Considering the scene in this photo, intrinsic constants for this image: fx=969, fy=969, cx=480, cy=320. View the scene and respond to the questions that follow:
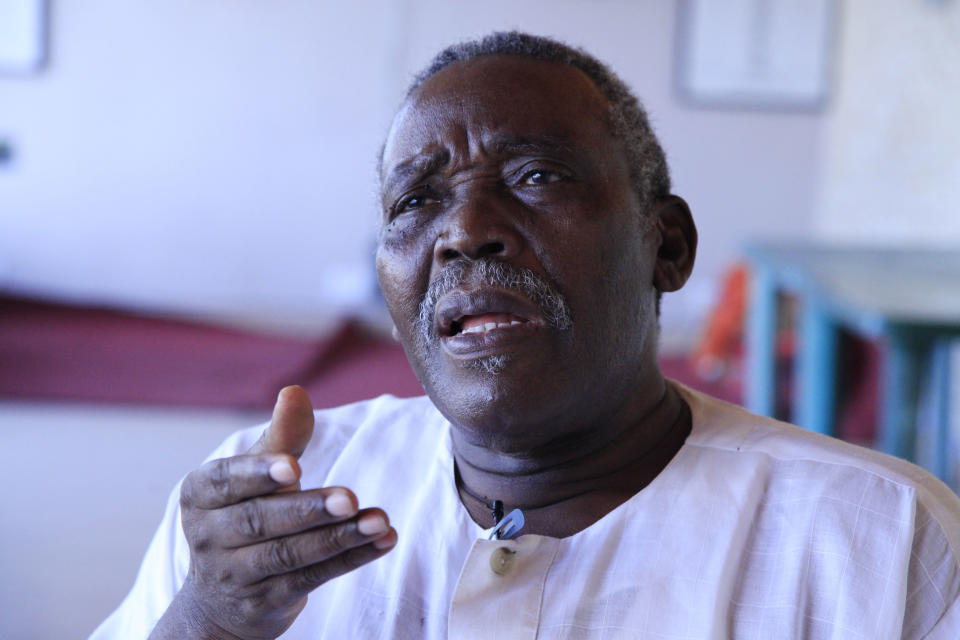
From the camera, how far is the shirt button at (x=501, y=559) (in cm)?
102

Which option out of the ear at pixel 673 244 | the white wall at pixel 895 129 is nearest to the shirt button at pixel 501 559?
the ear at pixel 673 244

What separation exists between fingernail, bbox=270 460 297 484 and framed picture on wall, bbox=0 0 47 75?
4877 millimetres

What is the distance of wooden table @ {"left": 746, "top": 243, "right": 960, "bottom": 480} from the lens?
Answer: 1.60 meters

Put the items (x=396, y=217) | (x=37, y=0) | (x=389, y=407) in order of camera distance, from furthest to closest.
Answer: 1. (x=37, y=0)
2. (x=389, y=407)
3. (x=396, y=217)

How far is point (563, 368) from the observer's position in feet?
3.43

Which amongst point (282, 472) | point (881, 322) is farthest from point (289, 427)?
point (881, 322)

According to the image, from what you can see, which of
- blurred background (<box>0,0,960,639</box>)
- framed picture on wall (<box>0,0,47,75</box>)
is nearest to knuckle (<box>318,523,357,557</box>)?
A: blurred background (<box>0,0,960,639</box>)

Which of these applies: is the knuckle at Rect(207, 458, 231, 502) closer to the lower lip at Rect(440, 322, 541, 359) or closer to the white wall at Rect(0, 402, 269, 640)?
the lower lip at Rect(440, 322, 541, 359)

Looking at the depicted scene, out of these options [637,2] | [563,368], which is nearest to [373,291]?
[637,2]

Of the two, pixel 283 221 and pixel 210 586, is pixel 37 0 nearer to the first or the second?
pixel 283 221

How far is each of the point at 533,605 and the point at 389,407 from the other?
1.42ft

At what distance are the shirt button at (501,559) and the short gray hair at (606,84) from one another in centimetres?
45

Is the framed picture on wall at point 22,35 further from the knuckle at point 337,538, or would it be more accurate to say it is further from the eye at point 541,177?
the knuckle at point 337,538

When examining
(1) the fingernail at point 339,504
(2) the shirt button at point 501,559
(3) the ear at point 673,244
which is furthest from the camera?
(3) the ear at point 673,244
